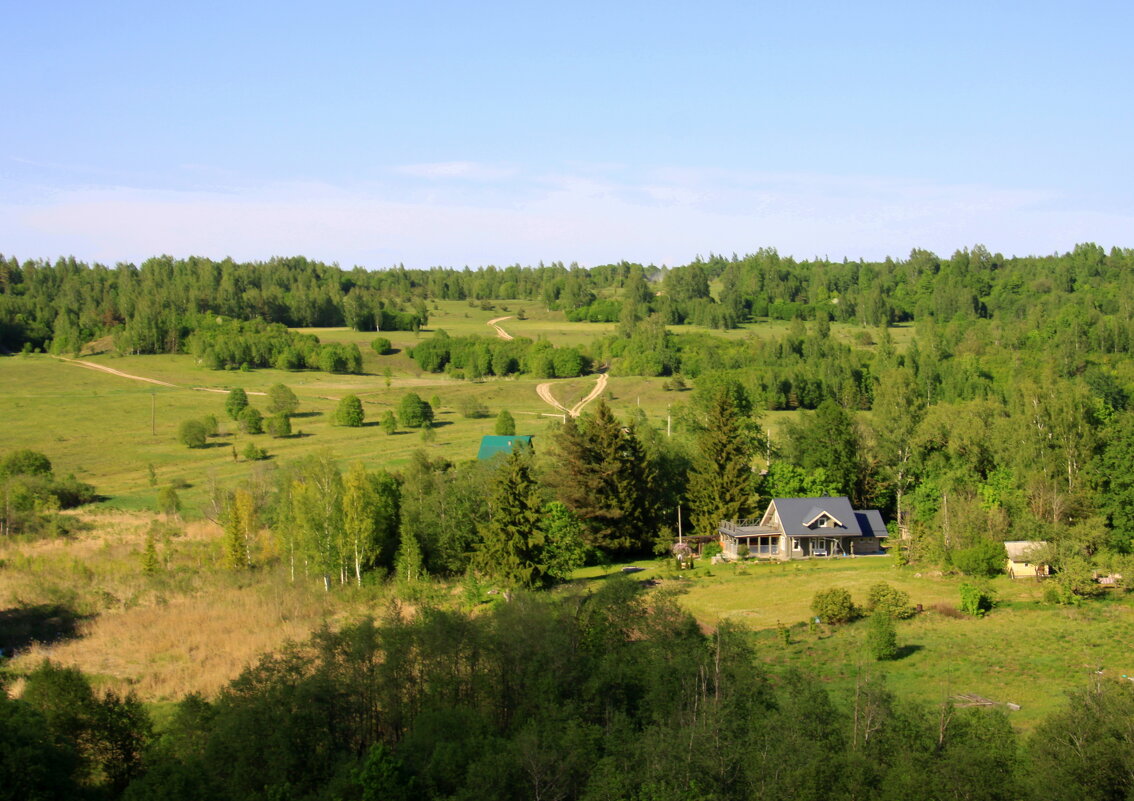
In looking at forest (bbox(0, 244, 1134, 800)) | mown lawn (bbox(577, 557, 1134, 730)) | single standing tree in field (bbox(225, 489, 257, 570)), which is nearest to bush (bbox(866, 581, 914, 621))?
mown lawn (bbox(577, 557, 1134, 730))

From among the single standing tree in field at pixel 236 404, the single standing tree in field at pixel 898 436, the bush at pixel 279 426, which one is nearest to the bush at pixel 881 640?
the single standing tree in field at pixel 898 436

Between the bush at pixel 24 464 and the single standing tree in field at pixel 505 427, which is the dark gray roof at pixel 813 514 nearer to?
the single standing tree in field at pixel 505 427

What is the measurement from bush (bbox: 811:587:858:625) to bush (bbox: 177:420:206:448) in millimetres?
46473

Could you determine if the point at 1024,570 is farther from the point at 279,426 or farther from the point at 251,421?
the point at 251,421

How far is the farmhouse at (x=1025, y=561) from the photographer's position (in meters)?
38.3

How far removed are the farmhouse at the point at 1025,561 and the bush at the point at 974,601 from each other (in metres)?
5.31

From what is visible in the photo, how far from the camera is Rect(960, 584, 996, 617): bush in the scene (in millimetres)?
33062

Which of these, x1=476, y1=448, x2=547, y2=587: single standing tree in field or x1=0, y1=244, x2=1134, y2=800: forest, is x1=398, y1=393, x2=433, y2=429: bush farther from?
x1=476, y1=448, x2=547, y2=587: single standing tree in field

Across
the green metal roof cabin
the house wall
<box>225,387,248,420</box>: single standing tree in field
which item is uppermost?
<box>225,387,248,420</box>: single standing tree in field

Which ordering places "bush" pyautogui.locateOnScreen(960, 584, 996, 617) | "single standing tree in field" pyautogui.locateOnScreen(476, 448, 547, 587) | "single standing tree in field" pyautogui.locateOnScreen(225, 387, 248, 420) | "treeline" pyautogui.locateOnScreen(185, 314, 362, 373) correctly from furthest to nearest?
"treeline" pyautogui.locateOnScreen(185, 314, 362, 373), "single standing tree in field" pyautogui.locateOnScreen(225, 387, 248, 420), "single standing tree in field" pyautogui.locateOnScreen(476, 448, 547, 587), "bush" pyautogui.locateOnScreen(960, 584, 996, 617)

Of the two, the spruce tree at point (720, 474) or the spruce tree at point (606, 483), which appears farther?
the spruce tree at point (720, 474)

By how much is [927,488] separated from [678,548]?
13.7 m

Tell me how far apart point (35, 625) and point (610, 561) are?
23938 millimetres

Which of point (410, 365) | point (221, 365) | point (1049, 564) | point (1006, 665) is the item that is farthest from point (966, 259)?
point (1006, 665)
